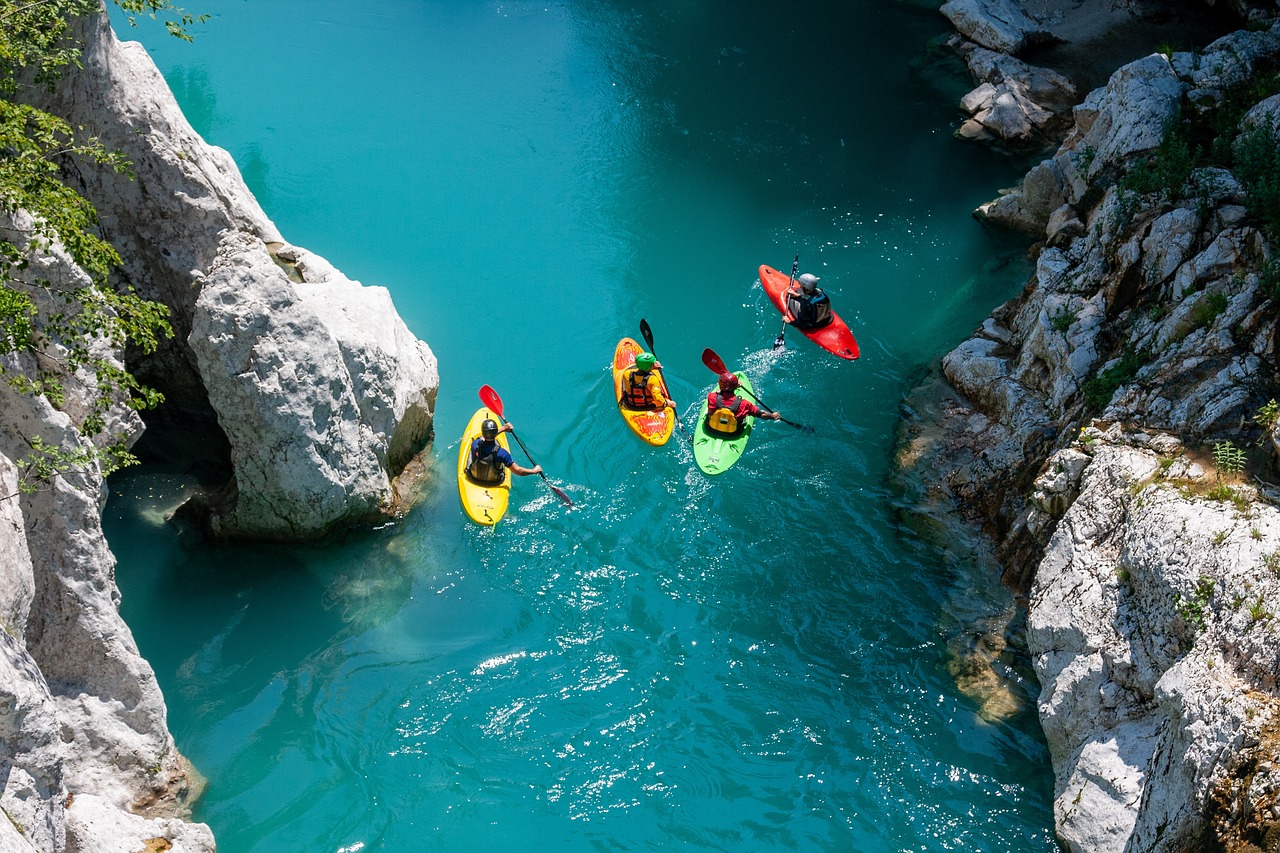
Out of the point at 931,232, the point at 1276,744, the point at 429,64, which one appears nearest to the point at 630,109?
the point at 429,64

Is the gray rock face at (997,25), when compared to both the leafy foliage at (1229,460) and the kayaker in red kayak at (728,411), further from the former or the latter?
the leafy foliage at (1229,460)

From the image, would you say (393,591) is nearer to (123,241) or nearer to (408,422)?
(408,422)

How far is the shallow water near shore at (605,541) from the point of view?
32.8 feet

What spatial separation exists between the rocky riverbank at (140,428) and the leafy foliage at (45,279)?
11 cm

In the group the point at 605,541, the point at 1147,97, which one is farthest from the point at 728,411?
the point at 1147,97

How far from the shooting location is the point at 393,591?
38.9 ft

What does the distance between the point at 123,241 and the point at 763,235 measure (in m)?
10.8

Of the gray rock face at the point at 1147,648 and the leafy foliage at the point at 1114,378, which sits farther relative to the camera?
the leafy foliage at the point at 1114,378

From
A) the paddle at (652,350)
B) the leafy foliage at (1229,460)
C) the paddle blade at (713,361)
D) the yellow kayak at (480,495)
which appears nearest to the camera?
the leafy foliage at (1229,460)

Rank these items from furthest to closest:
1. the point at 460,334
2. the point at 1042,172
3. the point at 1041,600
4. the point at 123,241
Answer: the point at 1042,172 < the point at 460,334 < the point at 123,241 < the point at 1041,600

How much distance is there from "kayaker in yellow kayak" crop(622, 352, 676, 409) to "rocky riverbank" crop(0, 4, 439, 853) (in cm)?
281

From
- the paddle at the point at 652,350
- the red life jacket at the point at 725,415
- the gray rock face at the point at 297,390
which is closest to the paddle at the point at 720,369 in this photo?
the red life jacket at the point at 725,415

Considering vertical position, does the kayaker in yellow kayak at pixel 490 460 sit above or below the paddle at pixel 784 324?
below

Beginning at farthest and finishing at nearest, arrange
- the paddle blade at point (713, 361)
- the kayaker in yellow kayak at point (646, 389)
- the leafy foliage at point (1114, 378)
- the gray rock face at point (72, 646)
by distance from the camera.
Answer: the paddle blade at point (713, 361) → the kayaker in yellow kayak at point (646, 389) → the leafy foliage at point (1114, 378) → the gray rock face at point (72, 646)
